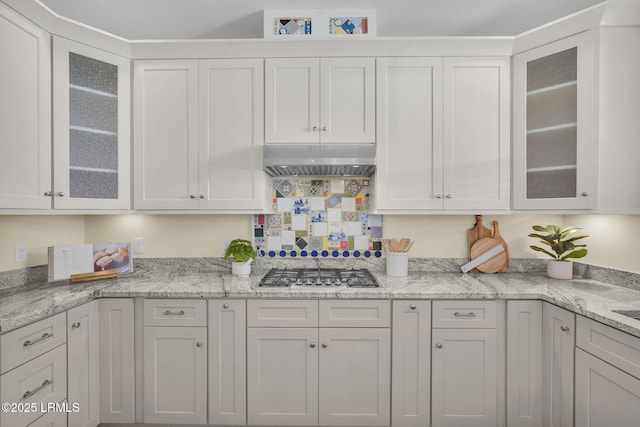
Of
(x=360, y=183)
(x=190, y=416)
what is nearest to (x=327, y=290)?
(x=360, y=183)

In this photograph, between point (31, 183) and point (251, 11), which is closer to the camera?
point (31, 183)

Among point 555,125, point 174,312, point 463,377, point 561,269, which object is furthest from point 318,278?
point 555,125

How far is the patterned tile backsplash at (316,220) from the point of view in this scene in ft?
7.66

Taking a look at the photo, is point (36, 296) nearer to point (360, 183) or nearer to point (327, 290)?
point (327, 290)

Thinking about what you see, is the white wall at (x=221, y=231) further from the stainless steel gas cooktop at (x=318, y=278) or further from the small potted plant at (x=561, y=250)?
the stainless steel gas cooktop at (x=318, y=278)

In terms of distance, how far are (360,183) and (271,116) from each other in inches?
32.6

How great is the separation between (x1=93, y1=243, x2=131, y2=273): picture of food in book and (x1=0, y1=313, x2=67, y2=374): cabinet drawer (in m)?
0.56

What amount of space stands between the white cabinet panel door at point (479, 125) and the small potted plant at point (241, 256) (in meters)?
1.41

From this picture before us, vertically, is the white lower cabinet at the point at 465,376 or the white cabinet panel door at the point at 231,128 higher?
the white cabinet panel door at the point at 231,128

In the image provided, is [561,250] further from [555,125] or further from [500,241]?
→ [555,125]

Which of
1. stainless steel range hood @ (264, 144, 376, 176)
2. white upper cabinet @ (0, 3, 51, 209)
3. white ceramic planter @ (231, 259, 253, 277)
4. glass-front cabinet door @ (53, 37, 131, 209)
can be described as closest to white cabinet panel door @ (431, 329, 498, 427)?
stainless steel range hood @ (264, 144, 376, 176)

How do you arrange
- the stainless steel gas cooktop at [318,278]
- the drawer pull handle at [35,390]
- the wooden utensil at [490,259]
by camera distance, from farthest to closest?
the wooden utensil at [490,259] < the stainless steel gas cooktop at [318,278] < the drawer pull handle at [35,390]

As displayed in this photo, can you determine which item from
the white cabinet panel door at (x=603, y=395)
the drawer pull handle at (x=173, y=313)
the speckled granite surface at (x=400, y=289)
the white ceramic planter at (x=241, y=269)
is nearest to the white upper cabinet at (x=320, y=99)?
the white ceramic planter at (x=241, y=269)

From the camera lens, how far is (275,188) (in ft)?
7.70
